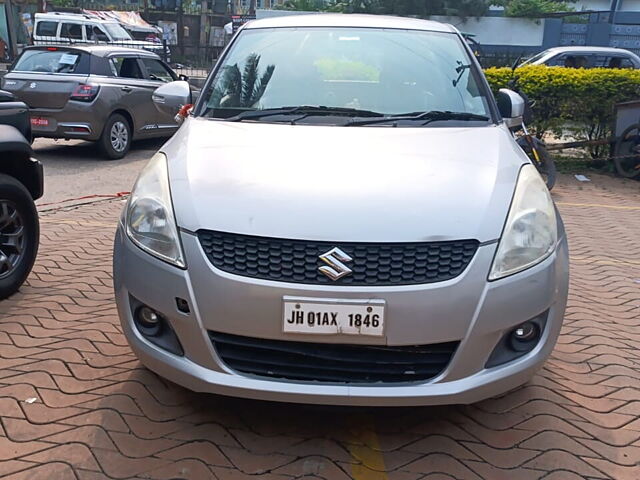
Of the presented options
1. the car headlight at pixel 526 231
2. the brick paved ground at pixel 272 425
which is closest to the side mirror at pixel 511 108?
the car headlight at pixel 526 231

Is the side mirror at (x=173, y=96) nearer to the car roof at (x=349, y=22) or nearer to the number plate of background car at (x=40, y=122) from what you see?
the car roof at (x=349, y=22)

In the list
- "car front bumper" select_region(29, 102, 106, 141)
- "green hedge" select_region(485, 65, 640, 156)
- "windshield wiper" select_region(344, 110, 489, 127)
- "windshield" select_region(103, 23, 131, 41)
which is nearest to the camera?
"windshield wiper" select_region(344, 110, 489, 127)

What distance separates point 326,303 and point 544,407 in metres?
1.36

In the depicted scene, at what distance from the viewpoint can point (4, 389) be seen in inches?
120

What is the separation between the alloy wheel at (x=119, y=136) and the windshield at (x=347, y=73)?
6.46 m

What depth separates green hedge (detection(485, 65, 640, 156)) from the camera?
9.23 metres

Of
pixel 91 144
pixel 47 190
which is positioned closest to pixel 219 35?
pixel 91 144

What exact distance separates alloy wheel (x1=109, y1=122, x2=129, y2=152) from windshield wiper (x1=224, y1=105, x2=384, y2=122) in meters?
7.08

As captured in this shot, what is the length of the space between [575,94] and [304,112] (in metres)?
7.07

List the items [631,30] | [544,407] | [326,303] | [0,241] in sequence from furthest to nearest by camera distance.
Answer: [631,30], [0,241], [544,407], [326,303]

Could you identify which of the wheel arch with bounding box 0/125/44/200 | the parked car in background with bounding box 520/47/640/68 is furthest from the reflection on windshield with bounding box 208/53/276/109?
the parked car in background with bounding box 520/47/640/68

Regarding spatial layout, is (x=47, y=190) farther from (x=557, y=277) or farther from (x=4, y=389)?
(x=557, y=277)

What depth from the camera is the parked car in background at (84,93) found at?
9.45 meters

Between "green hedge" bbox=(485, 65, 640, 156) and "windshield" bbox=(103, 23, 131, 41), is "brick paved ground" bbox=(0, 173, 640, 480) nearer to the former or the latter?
"green hedge" bbox=(485, 65, 640, 156)
